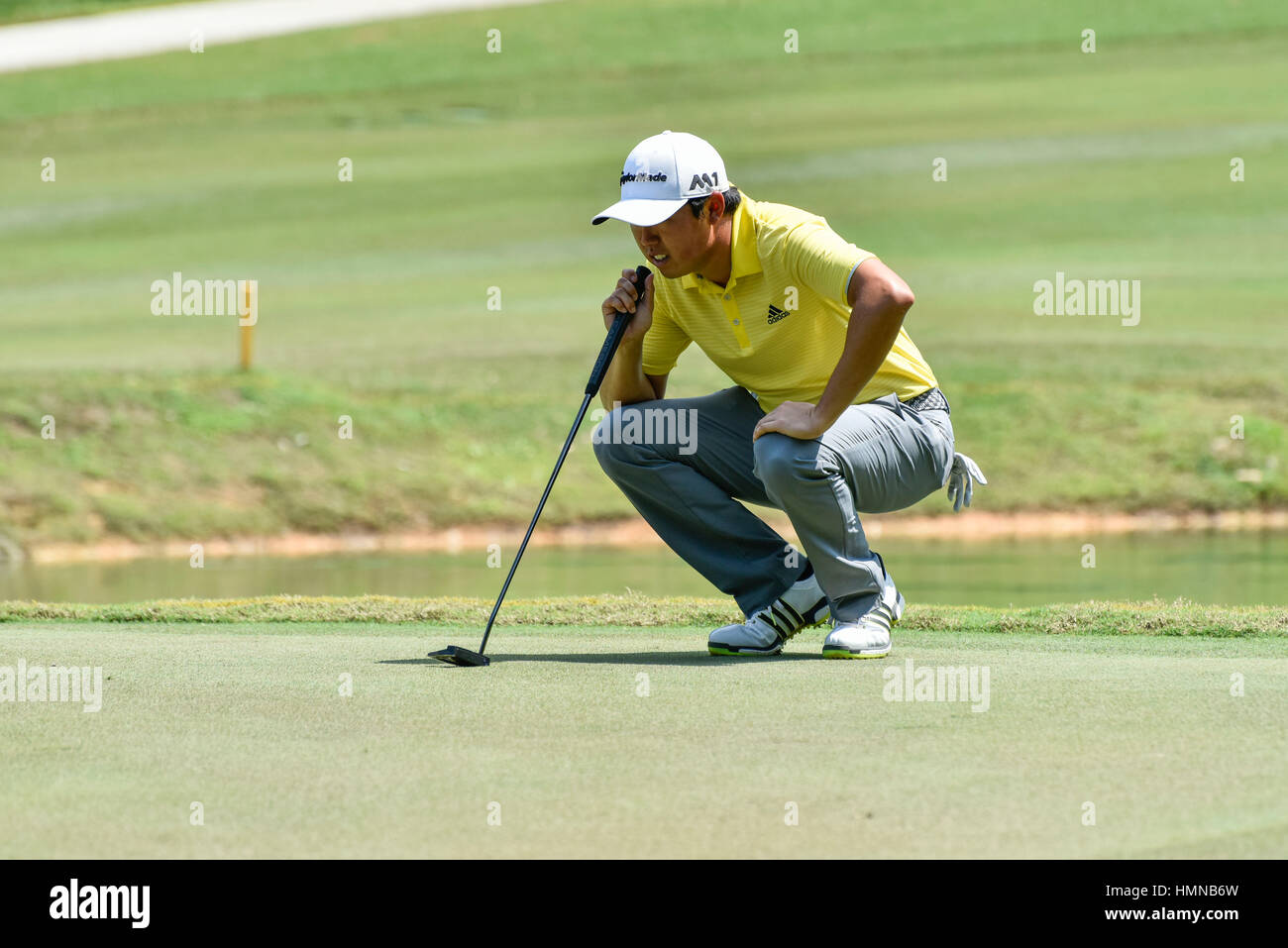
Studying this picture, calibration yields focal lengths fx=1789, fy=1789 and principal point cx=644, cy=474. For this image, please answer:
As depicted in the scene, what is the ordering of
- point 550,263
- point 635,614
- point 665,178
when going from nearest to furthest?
1. point 665,178
2. point 635,614
3. point 550,263

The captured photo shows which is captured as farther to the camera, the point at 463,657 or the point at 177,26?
the point at 177,26

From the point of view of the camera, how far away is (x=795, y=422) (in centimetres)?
474

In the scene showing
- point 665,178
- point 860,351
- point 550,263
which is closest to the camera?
point 860,351

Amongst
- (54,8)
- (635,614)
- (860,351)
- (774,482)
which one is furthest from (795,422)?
(54,8)

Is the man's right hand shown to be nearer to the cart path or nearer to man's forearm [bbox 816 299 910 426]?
man's forearm [bbox 816 299 910 426]

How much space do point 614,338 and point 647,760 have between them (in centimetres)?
202

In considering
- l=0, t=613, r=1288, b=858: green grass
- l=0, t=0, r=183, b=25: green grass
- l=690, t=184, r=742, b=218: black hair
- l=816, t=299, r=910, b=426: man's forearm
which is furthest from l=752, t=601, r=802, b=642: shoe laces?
l=0, t=0, r=183, b=25: green grass

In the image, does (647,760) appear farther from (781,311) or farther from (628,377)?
(628,377)

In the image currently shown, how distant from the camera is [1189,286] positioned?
74.5 feet

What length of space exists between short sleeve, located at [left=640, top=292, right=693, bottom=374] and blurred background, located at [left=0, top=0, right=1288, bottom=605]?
5.42 metres

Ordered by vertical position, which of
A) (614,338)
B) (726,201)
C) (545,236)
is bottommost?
(614,338)

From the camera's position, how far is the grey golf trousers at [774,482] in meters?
4.81

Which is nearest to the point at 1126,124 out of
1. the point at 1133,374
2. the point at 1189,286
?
the point at 1189,286

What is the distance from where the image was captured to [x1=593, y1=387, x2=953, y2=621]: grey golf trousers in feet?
15.8
